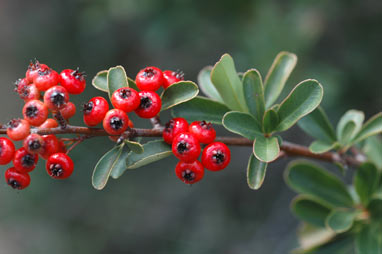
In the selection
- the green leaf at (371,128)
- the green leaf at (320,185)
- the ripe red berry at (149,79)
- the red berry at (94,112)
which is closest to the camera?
the red berry at (94,112)

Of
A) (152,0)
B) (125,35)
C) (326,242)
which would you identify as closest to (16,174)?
(326,242)

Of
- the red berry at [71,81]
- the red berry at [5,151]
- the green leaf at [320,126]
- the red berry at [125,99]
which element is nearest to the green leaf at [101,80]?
the red berry at [71,81]

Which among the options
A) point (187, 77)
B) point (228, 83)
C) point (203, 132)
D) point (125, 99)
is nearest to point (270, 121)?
point (228, 83)

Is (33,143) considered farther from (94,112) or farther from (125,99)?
(125,99)

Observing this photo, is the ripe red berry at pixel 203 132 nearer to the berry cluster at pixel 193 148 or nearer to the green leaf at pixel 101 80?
the berry cluster at pixel 193 148

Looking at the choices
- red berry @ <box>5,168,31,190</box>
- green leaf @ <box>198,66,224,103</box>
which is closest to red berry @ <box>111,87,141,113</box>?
red berry @ <box>5,168,31,190</box>

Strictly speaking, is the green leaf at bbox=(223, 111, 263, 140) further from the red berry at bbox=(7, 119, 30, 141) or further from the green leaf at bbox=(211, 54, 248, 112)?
the red berry at bbox=(7, 119, 30, 141)

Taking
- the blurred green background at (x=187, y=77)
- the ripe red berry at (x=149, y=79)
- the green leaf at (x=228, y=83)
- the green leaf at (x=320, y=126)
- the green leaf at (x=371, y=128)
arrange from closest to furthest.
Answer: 1. the ripe red berry at (x=149, y=79)
2. the green leaf at (x=228, y=83)
3. the green leaf at (x=371, y=128)
4. the green leaf at (x=320, y=126)
5. the blurred green background at (x=187, y=77)
